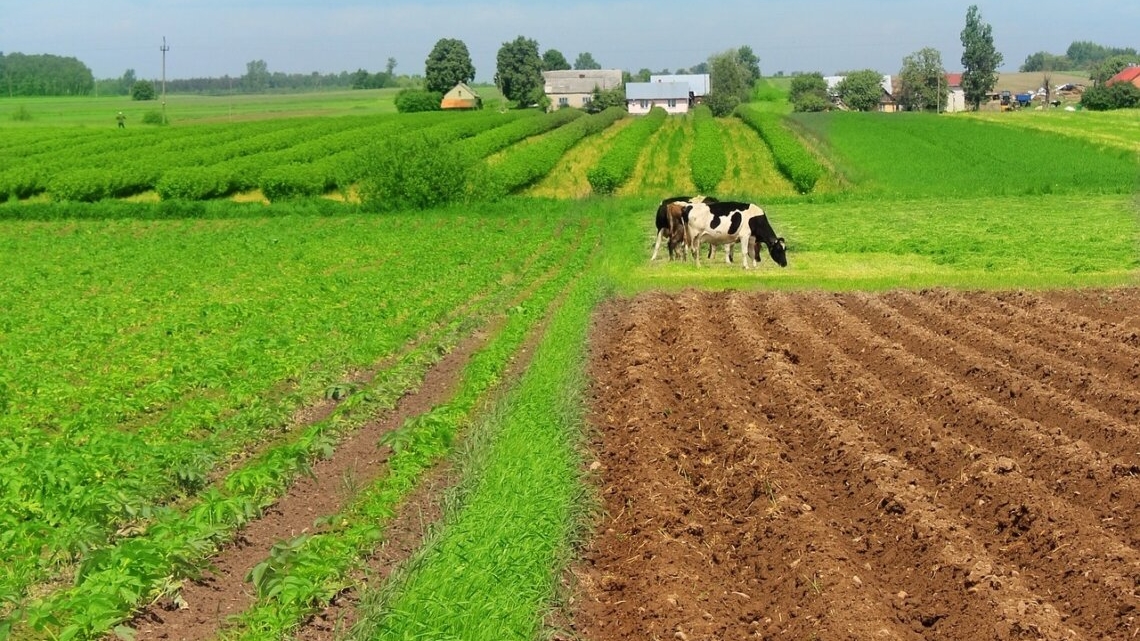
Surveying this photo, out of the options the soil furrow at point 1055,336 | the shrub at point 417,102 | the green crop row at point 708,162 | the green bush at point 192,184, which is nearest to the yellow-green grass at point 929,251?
the soil furrow at point 1055,336

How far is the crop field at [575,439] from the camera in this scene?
7773 millimetres

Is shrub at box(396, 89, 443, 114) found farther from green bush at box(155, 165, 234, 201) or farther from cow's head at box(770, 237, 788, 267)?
cow's head at box(770, 237, 788, 267)

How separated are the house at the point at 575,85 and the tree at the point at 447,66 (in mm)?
16754

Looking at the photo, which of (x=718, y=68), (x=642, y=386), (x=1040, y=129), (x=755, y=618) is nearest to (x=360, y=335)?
(x=642, y=386)

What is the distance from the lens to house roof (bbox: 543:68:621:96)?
16500 cm

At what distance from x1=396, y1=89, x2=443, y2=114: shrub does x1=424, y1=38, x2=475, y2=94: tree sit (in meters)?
15.8

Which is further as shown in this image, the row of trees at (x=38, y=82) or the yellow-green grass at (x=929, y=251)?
the row of trees at (x=38, y=82)

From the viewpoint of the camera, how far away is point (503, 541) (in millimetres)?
8578

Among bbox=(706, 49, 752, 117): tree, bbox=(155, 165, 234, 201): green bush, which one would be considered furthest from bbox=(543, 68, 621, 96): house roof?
bbox=(155, 165, 234, 201): green bush

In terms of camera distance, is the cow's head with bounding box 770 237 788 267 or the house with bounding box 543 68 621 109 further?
the house with bounding box 543 68 621 109

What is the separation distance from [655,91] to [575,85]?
26815mm

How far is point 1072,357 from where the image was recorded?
48.5 ft

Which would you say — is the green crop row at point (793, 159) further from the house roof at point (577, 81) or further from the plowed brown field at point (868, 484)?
the house roof at point (577, 81)

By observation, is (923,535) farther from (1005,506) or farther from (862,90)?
(862,90)
